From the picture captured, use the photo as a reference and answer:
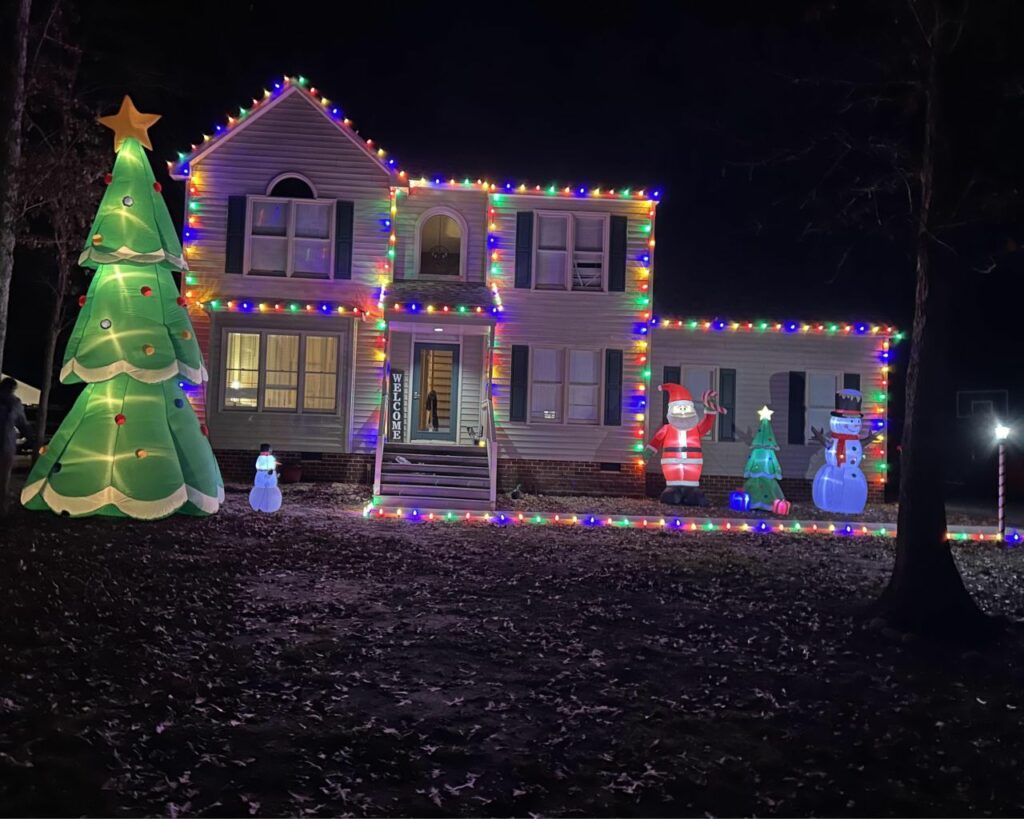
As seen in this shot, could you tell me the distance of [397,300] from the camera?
1576cm

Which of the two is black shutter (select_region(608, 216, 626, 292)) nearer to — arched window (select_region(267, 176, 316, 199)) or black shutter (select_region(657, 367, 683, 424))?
black shutter (select_region(657, 367, 683, 424))

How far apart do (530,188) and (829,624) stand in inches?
486

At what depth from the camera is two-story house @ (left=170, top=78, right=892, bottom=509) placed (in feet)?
54.8

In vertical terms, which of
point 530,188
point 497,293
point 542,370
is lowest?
point 542,370

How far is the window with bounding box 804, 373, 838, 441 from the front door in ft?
26.6

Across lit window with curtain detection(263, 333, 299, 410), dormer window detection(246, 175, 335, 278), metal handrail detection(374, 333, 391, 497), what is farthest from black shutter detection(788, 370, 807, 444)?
lit window with curtain detection(263, 333, 299, 410)

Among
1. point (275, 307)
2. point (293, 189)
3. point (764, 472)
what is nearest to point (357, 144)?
point (293, 189)

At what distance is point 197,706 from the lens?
4809mm

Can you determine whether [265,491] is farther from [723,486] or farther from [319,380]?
[723,486]

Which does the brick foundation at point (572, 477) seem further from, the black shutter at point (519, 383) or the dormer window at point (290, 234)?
the dormer window at point (290, 234)

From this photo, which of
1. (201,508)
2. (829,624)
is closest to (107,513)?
(201,508)

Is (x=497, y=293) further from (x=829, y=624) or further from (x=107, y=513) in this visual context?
(x=829, y=624)

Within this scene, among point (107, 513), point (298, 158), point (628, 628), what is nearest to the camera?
point (628, 628)

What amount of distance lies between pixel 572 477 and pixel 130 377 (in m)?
9.39
